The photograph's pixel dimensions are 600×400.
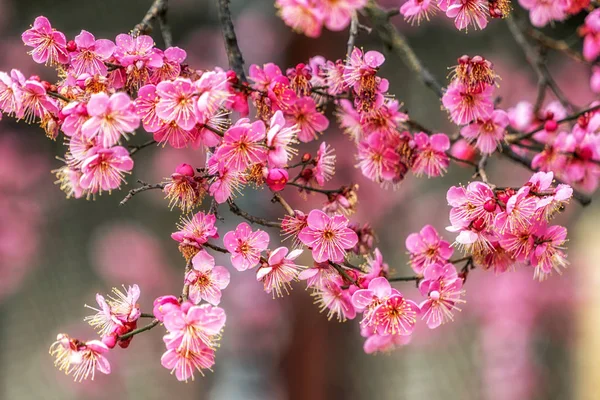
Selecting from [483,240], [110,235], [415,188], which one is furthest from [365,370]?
[483,240]

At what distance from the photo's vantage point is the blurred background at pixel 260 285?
8.91 feet

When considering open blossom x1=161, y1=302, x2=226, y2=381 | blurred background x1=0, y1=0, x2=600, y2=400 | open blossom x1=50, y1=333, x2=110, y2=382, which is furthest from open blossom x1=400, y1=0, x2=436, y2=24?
blurred background x1=0, y1=0, x2=600, y2=400

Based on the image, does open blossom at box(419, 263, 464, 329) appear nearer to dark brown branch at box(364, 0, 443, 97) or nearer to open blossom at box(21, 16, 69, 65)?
dark brown branch at box(364, 0, 443, 97)

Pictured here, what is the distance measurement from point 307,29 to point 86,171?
0.33 m

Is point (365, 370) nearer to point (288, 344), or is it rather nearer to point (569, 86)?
point (288, 344)

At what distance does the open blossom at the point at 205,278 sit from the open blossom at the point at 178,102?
0.56 ft

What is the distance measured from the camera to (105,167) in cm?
91

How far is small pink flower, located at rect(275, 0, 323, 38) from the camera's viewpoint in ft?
2.54

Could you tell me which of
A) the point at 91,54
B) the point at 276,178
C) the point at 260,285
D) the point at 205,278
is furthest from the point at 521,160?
the point at 260,285

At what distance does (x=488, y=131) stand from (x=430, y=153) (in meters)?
0.09

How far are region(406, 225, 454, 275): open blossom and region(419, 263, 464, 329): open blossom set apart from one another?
1.7 inches

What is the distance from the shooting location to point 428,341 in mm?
2924

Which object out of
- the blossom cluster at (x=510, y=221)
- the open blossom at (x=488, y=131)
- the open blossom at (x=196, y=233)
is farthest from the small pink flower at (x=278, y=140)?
the open blossom at (x=488, y=131)

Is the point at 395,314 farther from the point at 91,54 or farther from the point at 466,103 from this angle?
the point at 91,54
